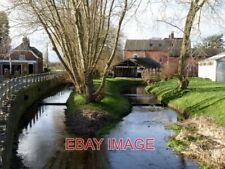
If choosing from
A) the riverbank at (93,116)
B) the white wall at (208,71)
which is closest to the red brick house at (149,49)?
the white wall at (208,71)

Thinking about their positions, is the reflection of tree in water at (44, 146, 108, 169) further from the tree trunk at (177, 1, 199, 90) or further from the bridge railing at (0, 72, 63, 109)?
the tree trunk at (177, 1, 199, 90)

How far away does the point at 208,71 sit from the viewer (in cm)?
5275

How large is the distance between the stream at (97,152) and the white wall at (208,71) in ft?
84.9

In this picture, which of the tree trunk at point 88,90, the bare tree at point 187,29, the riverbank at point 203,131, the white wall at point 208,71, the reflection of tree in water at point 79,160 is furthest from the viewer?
the white wall at point 208,71

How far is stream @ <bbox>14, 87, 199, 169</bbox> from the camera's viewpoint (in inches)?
522

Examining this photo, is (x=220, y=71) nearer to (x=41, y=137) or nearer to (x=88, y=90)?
(x=88, y=90)

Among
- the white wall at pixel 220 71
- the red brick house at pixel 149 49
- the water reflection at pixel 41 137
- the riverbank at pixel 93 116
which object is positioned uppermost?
the red brick house at pixel 149 49

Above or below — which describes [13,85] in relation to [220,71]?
below

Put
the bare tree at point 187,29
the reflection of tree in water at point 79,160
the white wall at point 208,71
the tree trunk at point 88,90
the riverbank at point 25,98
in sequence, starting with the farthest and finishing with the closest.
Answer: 1. the white wall at point 208,71
2. the bare tree at point 187,29
3. the tree trunk at point 88,90
4. the riverbank at point 25,98
5. the reflection of tree in water at point 79,160

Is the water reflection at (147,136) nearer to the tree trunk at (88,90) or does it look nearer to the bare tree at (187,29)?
the tree trunk at (88,90)

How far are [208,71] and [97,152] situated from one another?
40348mm

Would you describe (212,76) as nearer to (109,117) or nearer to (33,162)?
(109,117)

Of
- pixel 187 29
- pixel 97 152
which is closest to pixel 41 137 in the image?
pixel 97 152

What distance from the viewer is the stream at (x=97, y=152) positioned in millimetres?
13250
